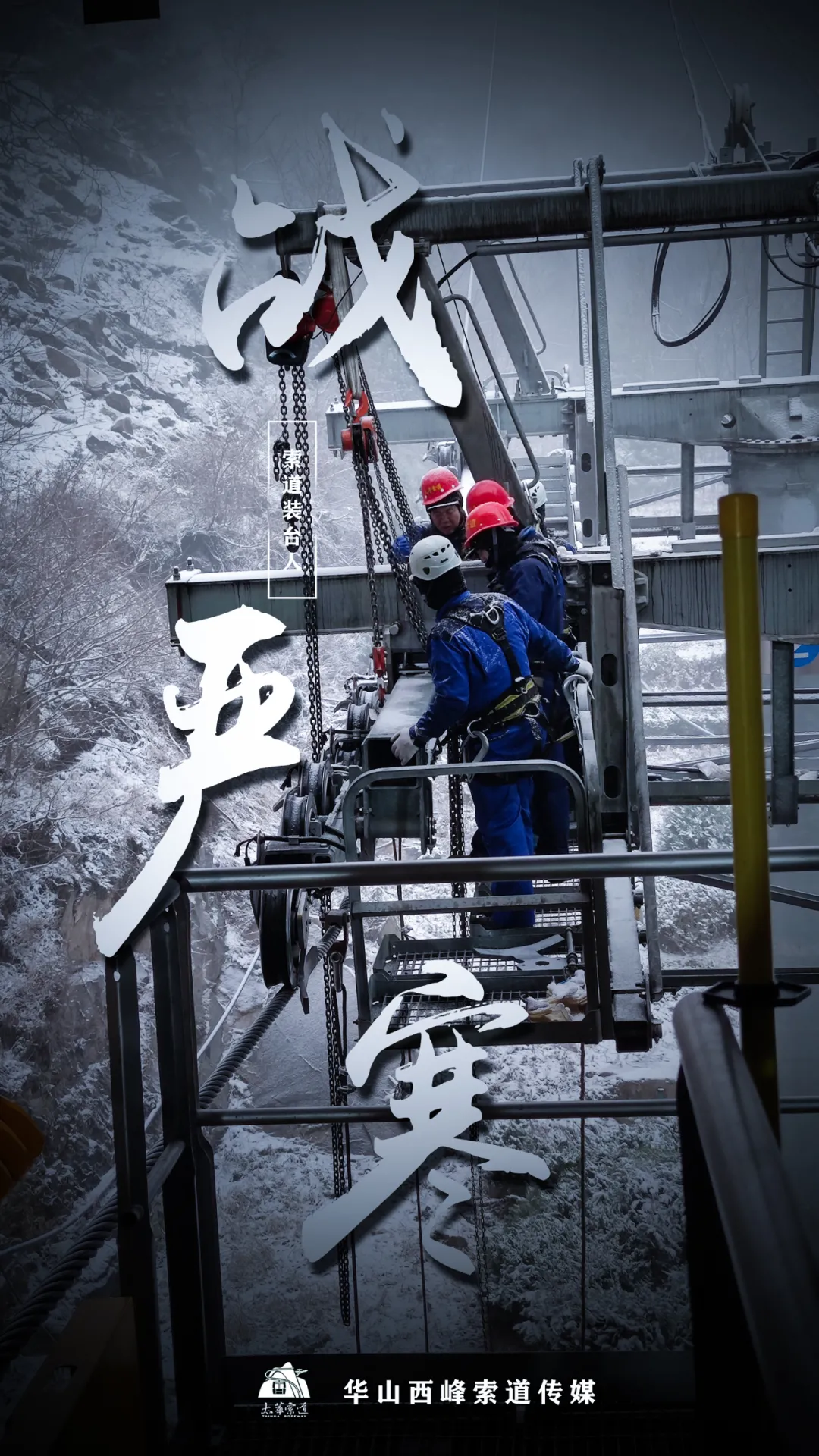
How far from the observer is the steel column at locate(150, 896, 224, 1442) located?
6.70 ft

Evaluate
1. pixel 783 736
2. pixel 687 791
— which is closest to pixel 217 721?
pixel 783 736

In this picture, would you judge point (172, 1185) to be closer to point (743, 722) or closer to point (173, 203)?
point (743, 722)

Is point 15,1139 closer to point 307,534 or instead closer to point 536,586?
point 307,534

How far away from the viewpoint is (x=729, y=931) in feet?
67.7

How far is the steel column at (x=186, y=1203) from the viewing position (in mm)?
2041

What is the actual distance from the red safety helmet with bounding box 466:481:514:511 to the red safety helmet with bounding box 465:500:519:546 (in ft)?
0.04

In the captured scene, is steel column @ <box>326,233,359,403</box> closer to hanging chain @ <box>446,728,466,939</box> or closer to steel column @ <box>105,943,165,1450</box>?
hanging chain @ <box>446,728,466,939</box>

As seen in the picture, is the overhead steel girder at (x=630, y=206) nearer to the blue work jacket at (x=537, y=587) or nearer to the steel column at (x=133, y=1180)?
the blue work jacket at (x=537, y=587)

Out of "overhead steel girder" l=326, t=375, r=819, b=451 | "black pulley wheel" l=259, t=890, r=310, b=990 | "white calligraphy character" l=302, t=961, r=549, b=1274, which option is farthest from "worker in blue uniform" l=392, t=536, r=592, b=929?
"overhead steel girder" l=326, t=375, r=819, b=451

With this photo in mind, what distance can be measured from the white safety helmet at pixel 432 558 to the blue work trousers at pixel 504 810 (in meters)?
0.62

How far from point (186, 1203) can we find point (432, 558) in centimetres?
219

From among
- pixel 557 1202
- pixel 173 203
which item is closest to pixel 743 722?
pixel 557 1202

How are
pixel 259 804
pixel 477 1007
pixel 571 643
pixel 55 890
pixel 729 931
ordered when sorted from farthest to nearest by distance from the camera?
pixel 259 804
pixel 729 931
pixel 55 890
pixel 571 643
pixel 477 1007

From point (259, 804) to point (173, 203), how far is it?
17.9m
